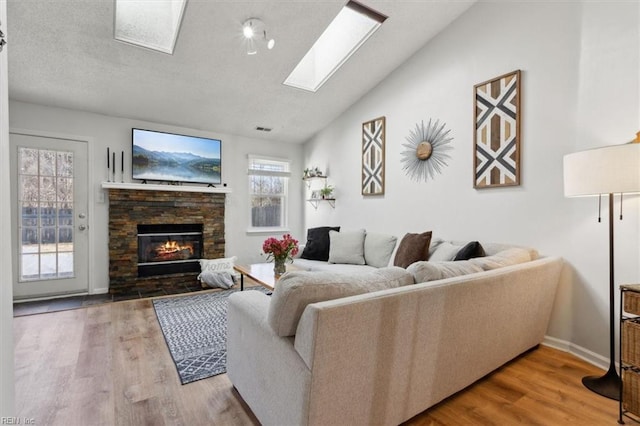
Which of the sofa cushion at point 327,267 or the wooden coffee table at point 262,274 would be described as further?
the sofa cushion at point 327,267

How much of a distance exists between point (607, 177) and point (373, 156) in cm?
271

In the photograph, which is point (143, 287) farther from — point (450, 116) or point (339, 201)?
point (450, 116)

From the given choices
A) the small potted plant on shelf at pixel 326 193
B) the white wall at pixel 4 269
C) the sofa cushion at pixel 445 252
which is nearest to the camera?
the white wall at pixel 4 269

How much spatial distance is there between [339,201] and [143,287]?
313cm

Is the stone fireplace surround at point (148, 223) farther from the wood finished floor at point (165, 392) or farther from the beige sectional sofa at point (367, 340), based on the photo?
the beige sectional sofa at point (367, 340)

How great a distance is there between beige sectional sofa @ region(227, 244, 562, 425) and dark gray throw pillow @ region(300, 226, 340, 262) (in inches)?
94.5

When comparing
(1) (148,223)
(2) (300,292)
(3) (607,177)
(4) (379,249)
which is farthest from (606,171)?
(1) (148,223)

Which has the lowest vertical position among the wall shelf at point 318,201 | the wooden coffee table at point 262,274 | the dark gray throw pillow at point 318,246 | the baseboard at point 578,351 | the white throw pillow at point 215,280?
the baseboard at point 578,351

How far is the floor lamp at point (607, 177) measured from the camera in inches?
69.8

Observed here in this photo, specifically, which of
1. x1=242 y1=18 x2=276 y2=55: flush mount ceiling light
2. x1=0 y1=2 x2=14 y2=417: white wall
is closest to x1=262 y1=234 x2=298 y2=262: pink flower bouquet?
x1=242 y1=18 x2=276 y2=55: flush mount ceiling light

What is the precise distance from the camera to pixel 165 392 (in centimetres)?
185

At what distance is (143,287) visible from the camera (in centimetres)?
420

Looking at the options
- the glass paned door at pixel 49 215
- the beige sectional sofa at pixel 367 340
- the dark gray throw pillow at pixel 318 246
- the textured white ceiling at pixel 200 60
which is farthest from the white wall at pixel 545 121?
the glass paned door at pixel 49 215

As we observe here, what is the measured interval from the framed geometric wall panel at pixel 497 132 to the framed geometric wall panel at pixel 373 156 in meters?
1.30
